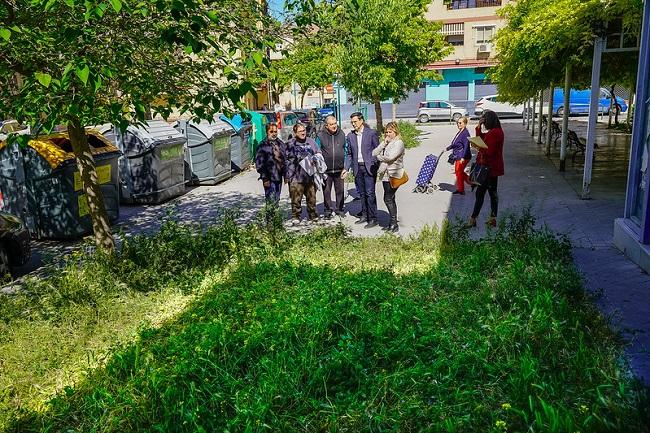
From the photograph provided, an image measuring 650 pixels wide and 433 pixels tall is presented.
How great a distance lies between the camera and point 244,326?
15.1 ft

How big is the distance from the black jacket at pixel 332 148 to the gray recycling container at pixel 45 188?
3997mm

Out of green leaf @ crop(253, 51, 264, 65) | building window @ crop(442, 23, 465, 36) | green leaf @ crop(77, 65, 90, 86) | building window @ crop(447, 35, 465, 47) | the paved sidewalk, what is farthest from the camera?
building window @ crop(447, 35, 465, 47)

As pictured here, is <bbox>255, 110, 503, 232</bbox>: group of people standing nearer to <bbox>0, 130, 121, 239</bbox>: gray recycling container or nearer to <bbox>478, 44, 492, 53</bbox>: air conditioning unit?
<bbox>0, 130, 121, 239</bbox>: gray recycling container

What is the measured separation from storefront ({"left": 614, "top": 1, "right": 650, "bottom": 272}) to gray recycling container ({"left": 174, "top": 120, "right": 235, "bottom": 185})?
9.24 metres

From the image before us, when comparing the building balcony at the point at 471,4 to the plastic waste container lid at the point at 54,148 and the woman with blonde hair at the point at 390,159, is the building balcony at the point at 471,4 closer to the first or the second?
the woman with blonde hair at the point at 390,159

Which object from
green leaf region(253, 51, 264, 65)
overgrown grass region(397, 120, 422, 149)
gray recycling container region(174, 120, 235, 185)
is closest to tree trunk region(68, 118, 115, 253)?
green leaf region(253, 51, 264, 65)

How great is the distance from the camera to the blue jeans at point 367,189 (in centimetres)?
870

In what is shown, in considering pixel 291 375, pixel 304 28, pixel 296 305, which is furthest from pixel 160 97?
pixel 291 375

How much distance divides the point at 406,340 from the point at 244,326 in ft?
4.42

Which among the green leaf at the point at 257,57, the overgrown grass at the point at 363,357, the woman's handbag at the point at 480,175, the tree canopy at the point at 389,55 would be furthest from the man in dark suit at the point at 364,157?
the tree canopy at the point at 389,55

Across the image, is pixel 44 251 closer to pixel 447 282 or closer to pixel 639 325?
pixel 447 282

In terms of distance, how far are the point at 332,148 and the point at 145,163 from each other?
4.52 meters

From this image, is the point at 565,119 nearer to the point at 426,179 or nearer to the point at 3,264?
the point at 426,179

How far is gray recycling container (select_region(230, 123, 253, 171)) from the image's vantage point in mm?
15844
